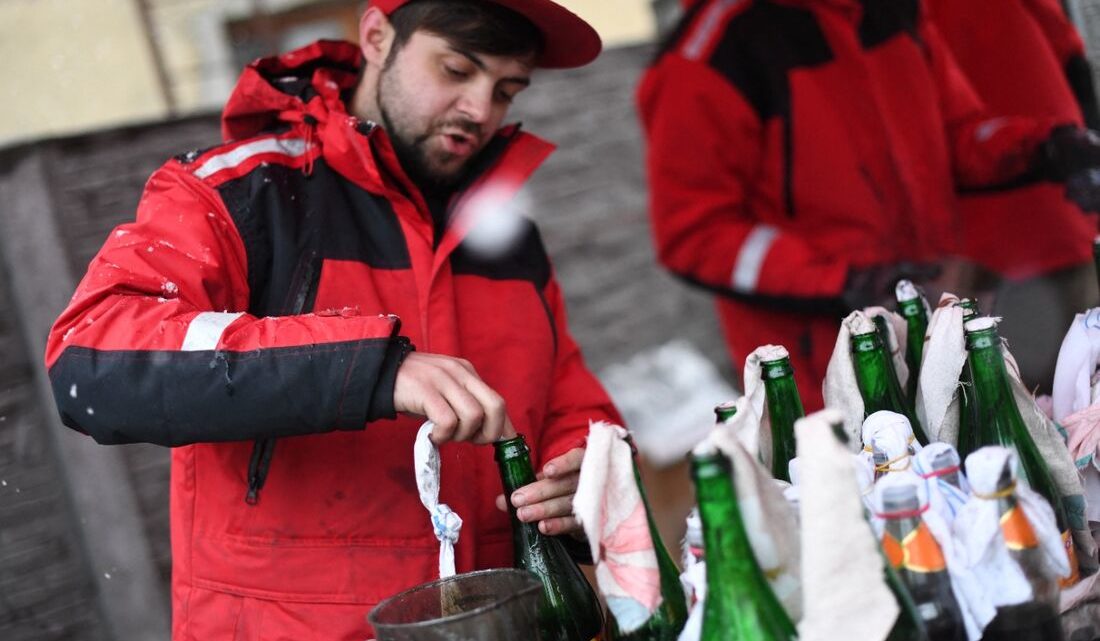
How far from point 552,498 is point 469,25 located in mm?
868

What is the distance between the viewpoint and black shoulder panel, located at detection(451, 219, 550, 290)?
201cm

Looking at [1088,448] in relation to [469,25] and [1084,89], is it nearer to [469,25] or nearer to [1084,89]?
[469,25]

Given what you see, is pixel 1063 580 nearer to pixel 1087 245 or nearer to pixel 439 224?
pixel 439 224

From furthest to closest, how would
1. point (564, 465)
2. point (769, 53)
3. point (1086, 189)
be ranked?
point (769, 53) < point (1086, 189) < point (564, 465)

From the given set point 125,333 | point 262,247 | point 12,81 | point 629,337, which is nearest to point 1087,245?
point 629,337

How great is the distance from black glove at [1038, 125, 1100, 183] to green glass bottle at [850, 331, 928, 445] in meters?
1.28

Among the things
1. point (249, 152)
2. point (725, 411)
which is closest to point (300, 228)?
point (249, 152)

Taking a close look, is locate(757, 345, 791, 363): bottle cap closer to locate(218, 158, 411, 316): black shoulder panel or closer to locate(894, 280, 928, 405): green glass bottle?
locate(894, 280, 928, 405): green glass bottle

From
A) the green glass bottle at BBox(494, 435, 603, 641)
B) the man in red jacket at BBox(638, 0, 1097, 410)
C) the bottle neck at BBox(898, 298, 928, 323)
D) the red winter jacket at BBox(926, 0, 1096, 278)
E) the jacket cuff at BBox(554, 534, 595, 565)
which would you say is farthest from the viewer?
the red winter jacket at BBox(926, 0, 1096, 278)

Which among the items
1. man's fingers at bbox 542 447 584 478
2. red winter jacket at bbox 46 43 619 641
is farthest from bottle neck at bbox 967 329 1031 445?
red winter jacket at bbox 46 43 619 641

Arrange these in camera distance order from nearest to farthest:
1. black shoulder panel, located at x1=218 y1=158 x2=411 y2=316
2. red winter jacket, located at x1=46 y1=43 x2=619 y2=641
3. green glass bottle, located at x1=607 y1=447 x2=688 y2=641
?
1. green glass bottle, located at x1=607 y1=447 x2=688 y2=641
2. red winter jacket, located at x1=46 y1=43 x2=619 y2=641
3. black shoulder panel, located at x1=218 y1=158 x2=411 y2=316

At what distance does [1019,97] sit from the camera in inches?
125

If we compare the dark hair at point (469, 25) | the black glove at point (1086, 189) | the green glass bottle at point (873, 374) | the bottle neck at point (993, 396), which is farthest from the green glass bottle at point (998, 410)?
the black glove at point (1086, 189)

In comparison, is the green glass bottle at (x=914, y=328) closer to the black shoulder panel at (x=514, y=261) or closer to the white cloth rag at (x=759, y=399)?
the white cloth rag at (x=759, y=399)
